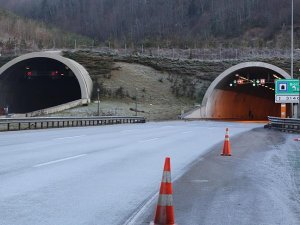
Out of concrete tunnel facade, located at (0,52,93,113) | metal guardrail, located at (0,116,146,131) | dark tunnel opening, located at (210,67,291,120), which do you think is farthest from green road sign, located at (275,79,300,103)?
concrete tunnel facade, located at (0,52,93,113)

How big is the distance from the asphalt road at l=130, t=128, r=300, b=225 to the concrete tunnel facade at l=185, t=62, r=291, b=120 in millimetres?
49059

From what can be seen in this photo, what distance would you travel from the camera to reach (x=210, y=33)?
183250mm

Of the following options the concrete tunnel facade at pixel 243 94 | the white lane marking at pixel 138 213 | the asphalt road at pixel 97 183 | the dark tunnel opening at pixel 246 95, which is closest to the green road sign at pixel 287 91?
the concrete tunnel facade at pixel 243 94

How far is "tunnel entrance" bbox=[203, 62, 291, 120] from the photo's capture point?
219 feet

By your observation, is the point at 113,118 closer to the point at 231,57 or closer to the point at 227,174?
the point at 227,174

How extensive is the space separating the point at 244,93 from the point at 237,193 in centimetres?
6805

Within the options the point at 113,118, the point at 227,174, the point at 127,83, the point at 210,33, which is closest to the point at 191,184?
the point at 227,174

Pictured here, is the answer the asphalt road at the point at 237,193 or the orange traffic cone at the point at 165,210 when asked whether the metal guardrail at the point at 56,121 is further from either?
the orange traffic cone at the point at 165,210

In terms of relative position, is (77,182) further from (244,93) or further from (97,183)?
(244,93)

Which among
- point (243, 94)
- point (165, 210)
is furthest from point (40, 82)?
point (165, 210)

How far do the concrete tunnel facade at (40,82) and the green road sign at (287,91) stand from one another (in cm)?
2860

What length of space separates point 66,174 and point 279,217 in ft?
18.6

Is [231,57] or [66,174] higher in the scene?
[231,57]

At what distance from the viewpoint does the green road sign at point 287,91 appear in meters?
41.2
